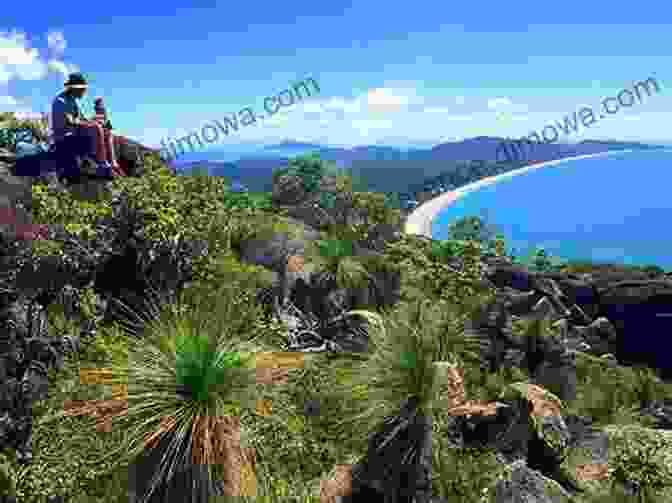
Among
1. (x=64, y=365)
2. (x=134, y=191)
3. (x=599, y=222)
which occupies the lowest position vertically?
(x=599, y=222)

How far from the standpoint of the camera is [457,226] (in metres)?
48.4

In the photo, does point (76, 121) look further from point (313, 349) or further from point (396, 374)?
point (396, 374)

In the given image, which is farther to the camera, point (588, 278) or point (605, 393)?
point (588, 278)

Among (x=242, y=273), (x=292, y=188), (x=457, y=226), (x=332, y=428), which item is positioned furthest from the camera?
(x=457, y=226)

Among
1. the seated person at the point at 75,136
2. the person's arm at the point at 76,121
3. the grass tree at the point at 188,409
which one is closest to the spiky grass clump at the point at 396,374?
the grass tree at the point at 188,409

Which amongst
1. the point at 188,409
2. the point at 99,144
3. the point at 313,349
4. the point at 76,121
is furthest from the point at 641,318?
the point at 188,409

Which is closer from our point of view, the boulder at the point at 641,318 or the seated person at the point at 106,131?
the seated person at the point at 106,131

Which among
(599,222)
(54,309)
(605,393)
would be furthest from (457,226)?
(599,222)

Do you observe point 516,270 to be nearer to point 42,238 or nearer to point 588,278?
point 588,278

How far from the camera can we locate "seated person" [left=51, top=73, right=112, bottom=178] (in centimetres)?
1274

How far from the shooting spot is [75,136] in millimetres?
13023

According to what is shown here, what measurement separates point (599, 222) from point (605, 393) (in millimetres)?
177831

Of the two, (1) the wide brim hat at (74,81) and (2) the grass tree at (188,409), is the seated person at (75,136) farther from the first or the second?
(2) the grass tree at (188,409)

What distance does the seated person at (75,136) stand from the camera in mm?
12742
